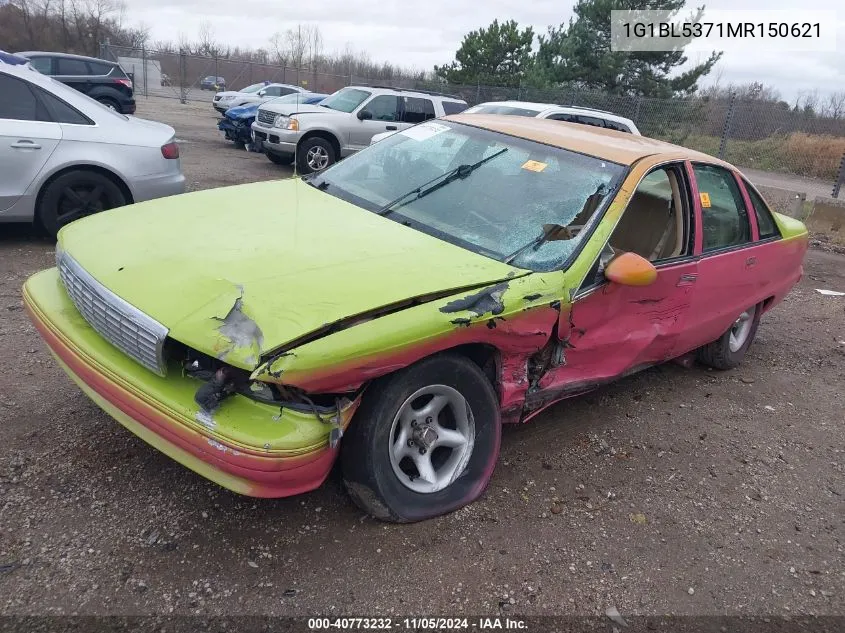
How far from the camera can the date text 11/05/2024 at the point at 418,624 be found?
7.39ft

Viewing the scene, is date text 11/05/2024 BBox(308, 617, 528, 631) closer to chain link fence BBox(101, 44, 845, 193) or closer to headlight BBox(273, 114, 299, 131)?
headlight BBox(273, 114, 299, 131)

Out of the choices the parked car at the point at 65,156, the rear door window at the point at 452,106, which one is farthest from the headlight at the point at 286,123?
the parked car at the point at 65,156

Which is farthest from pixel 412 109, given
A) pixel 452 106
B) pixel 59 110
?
pixel 59 110

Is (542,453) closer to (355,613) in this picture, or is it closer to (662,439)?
(662,439)

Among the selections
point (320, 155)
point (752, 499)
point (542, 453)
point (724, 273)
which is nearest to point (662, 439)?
point (752, 499)

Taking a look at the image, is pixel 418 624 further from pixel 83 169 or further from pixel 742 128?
pixel 742 128

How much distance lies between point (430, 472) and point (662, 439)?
1703 millimetres

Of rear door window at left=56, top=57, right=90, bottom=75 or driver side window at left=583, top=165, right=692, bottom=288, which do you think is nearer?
driver side window at left=583, top=165, right=692, bottom=288

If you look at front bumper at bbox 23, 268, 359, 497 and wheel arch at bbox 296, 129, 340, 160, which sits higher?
wheel arch at bbox 296, 129, 340, 160

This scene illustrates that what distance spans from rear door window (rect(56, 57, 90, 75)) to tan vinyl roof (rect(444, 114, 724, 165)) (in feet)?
52.6

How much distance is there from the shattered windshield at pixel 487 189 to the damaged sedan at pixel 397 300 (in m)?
0.01

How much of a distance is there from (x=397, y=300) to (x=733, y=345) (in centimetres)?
344

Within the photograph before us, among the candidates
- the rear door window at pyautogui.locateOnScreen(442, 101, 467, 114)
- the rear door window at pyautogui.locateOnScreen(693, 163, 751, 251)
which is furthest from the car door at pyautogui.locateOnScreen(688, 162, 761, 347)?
the rear door window at pyautogui.locateOnScreen(442, 101, 467, 114)

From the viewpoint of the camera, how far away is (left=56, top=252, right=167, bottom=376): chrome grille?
2379mm
